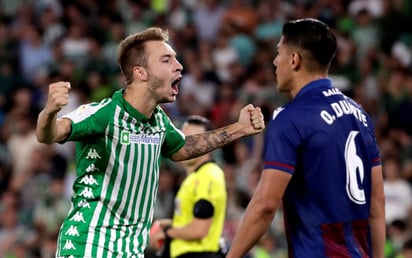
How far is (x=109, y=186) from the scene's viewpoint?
21.2ft

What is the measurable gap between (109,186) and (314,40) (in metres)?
1.53

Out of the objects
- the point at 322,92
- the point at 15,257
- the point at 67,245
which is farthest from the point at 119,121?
the point at 15,257

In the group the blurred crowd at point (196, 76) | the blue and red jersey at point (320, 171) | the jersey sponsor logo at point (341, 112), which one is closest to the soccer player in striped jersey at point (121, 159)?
the blue and red jersey at point (320, 171)

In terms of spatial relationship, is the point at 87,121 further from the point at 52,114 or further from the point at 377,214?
the point at 377,214

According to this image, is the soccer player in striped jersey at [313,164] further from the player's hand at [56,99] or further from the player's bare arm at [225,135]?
the player's hand at [56,99]

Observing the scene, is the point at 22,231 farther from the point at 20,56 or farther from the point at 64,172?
the point at 20,56

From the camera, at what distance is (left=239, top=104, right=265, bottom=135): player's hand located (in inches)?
271

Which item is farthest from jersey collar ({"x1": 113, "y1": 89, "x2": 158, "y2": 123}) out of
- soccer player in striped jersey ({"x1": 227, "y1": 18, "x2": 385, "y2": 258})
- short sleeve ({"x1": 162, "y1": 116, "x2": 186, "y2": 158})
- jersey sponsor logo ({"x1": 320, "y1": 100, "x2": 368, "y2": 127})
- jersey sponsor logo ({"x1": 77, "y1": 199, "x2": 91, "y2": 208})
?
jersey sponsor logo ({"x1": 320, "y1": 100, "x2": 368, "y2": 127})

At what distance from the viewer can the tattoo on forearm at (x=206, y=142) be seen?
6988 millimetres

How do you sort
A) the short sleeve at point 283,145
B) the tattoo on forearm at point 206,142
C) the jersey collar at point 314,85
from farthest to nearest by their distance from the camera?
the tattoo on forearm at point 206,142, the jersey collar at point 314,85, the short sleeve at point 283,145

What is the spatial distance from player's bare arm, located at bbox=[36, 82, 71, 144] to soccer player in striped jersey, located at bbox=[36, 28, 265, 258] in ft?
0.38

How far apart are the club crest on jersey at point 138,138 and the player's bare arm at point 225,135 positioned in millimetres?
331

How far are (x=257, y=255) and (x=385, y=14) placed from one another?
205 inches

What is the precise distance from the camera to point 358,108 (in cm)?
625
